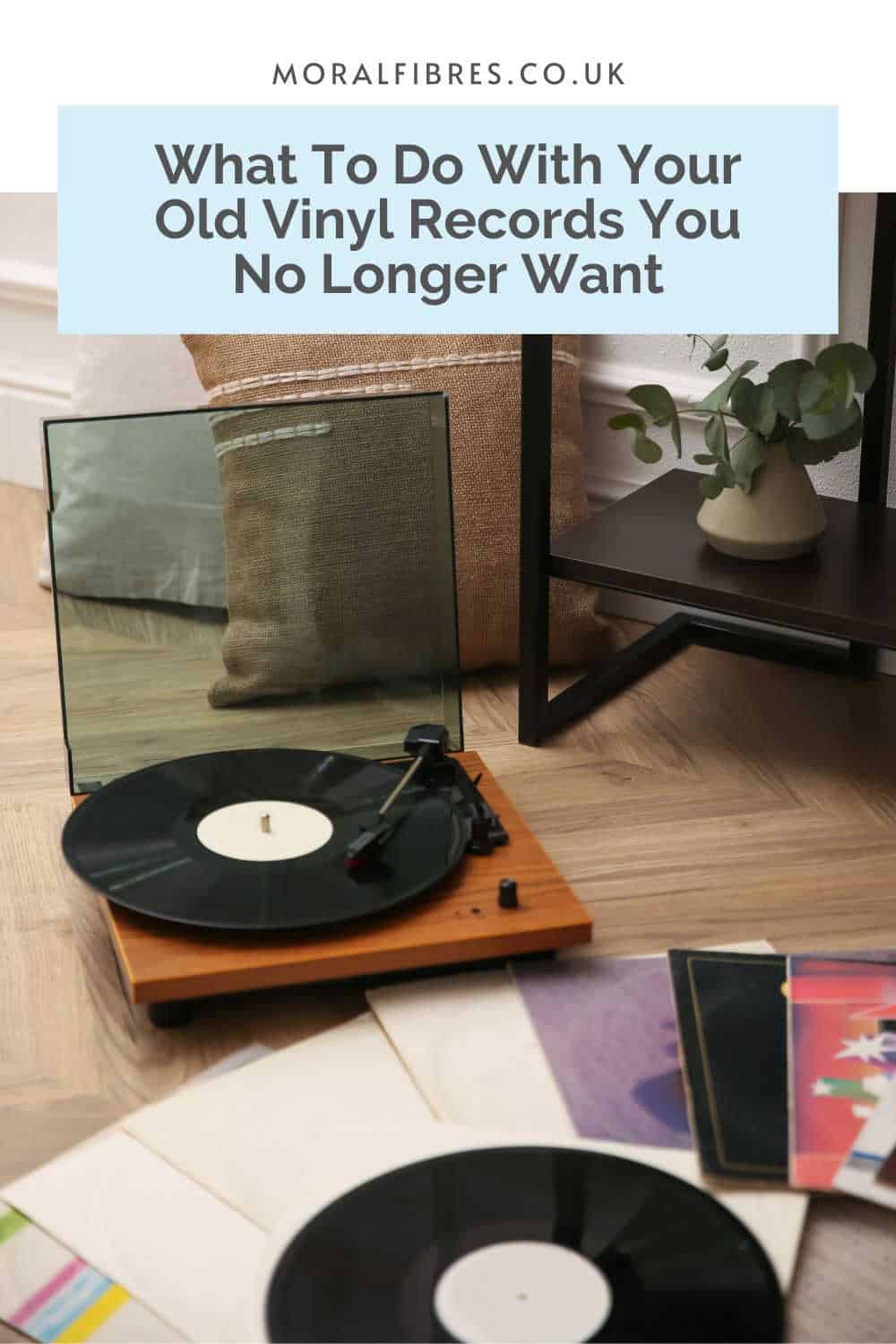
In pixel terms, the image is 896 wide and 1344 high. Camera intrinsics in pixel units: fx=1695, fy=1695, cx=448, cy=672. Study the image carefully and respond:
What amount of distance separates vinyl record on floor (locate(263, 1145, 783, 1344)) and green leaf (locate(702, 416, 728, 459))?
0.71 meters

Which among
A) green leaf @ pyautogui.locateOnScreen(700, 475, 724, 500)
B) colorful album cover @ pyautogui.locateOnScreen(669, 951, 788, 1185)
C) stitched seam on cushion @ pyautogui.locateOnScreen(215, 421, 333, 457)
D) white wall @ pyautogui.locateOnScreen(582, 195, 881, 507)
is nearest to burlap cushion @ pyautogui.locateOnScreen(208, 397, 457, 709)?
stitched seam on cushion @ pyautogui.locateOnScreen(215, 421, 333, 457)

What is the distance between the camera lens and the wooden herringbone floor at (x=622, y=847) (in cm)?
112

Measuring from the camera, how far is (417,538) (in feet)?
4.58

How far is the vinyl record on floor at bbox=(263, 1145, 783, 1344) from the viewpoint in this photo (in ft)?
2.77

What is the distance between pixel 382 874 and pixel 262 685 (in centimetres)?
25

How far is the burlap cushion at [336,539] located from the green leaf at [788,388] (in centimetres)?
30

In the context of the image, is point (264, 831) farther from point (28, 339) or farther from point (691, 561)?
point (28, 339)

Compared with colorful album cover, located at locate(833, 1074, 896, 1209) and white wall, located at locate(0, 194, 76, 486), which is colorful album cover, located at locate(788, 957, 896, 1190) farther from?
white wall, located at locate(0, 194, 76, 486)

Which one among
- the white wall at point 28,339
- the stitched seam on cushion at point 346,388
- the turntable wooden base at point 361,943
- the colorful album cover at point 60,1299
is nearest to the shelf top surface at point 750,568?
the stitched seam on cushion at point 346,388

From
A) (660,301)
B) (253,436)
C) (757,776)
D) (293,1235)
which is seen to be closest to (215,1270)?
(293,1235)

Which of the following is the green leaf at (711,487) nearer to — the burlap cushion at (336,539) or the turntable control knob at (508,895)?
the burlap cushion at (336,539)

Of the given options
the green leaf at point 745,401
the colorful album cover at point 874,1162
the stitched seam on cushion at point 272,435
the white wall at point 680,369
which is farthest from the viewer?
the white wall at point 680,369

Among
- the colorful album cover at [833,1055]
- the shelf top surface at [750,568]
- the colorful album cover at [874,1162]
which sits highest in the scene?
the shelf top surface at [750,568]

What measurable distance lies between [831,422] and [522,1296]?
2.75ft
